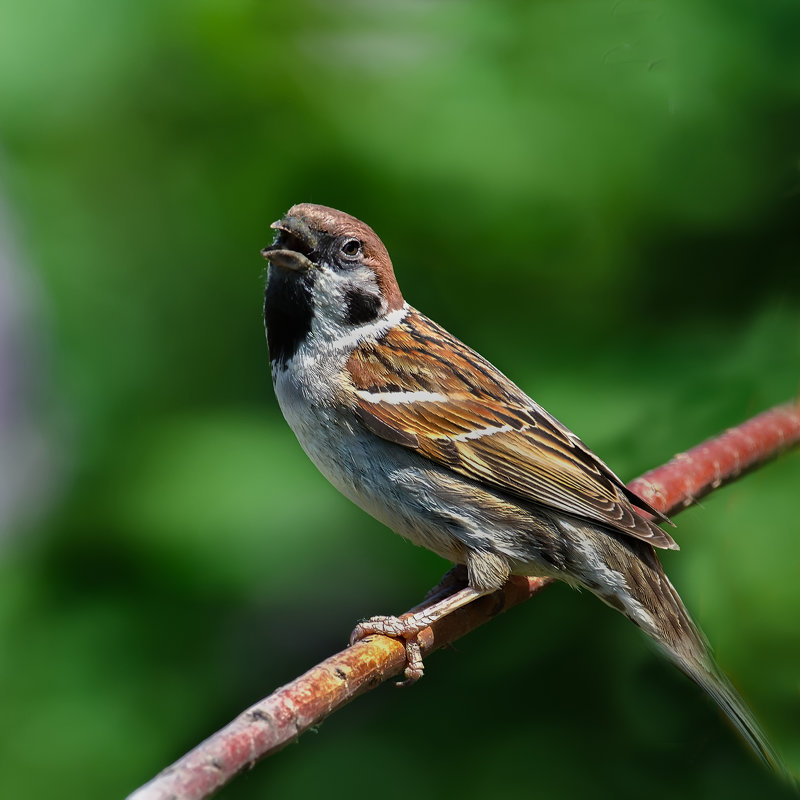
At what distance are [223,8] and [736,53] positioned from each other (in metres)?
1.45

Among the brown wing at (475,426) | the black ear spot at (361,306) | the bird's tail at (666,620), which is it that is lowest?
the bird's tail at (666,620)

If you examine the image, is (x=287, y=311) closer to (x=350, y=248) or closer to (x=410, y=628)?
(x=350, y=248)

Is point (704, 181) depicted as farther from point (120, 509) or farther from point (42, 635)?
point (42, 635)

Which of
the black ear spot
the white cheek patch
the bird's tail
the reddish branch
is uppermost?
the black ear spot

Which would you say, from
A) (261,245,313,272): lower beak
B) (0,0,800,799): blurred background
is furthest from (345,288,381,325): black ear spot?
(0,0,800,799): blurred background

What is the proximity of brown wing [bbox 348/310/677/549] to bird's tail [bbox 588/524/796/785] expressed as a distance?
11 centimetres

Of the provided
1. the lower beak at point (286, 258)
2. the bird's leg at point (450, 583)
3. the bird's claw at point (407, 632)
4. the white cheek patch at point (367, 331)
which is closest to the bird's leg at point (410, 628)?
the bird's claw at point (407, 632)

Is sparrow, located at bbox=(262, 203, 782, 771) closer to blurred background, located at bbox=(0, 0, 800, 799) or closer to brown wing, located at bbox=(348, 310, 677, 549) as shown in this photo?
brown wing, located at bbox=(348, 310, 677, 549)

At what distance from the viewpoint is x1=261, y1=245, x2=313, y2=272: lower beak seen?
7.63 ft

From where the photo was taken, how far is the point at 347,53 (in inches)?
125

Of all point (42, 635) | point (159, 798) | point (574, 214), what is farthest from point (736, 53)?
point (159, 798)

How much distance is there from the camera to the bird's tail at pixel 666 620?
7.45ft

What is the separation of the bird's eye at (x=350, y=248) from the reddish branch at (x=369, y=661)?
32.5 inches

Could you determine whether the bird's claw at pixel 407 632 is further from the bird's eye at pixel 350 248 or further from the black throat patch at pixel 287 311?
the bird's eye at pixel 350 248
